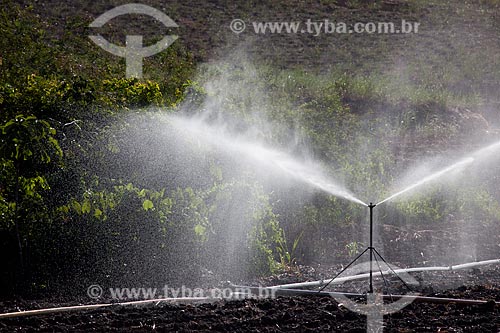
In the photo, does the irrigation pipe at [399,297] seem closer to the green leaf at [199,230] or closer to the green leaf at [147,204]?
the green leaf at [199,230]

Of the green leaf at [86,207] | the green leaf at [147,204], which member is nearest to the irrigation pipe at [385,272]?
the green leaf at [147,204]

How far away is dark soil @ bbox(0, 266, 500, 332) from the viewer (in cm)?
565

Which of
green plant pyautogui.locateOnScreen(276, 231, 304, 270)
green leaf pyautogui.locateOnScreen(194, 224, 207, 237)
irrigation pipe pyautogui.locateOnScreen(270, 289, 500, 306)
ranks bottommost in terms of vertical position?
irrigation pipe pyautogui.locateOnScreen(270, 289, 500, 306)

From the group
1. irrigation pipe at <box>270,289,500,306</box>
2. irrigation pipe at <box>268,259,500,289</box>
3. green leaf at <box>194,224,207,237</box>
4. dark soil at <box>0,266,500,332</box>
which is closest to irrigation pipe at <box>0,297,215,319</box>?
dark soil at <box>0,266,500,332</box>

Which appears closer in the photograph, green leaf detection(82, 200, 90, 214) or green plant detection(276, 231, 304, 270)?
green leaf detection(82, 200, 90, 214)

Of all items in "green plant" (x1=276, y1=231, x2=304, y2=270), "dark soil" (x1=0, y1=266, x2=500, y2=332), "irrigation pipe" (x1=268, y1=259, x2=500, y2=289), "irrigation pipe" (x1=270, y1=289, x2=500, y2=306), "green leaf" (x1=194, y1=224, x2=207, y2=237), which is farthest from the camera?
"green plant" (x1=276, y1=231, x2=304, y2=270)

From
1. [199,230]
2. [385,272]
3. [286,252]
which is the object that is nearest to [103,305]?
A: [199,230]

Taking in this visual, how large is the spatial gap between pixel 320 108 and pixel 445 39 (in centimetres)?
583

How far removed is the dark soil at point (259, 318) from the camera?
5652mm

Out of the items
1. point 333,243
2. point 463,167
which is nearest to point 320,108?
point 463,167

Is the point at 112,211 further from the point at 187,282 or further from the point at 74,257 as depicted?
the point at 187,282

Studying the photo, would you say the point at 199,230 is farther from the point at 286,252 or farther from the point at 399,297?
the point at 399,297

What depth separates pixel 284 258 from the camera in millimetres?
8047

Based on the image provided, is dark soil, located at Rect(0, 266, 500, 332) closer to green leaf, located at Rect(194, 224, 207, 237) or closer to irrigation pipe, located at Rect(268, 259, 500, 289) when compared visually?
irrigation pipe, located at Rect(268, 259, 500, 289)
